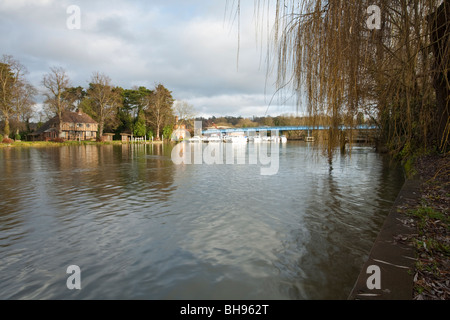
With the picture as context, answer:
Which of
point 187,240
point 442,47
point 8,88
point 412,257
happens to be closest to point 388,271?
point 412,257

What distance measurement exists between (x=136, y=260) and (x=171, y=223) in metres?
1.53

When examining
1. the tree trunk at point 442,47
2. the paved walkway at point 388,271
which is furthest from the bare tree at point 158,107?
the paved walkway at point 388,271

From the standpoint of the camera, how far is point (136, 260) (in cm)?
360

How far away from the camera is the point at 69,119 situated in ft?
156

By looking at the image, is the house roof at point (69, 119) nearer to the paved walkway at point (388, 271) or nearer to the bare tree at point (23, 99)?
the bare tree at point (23, 99)

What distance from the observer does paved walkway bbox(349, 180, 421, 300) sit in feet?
7.11

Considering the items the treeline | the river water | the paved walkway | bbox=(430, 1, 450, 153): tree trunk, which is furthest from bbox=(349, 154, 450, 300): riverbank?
the treeline

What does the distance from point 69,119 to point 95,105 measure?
858cm

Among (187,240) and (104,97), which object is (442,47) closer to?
(187,240)

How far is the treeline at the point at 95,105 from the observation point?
35188mm

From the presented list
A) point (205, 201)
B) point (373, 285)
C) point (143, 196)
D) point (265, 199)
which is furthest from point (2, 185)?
point (373, 285)

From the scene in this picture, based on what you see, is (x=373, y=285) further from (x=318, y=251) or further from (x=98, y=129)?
(x=98, y=129)

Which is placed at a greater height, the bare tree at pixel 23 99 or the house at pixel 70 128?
the bare tree at pixel 23 99

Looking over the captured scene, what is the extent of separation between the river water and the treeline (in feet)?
116
